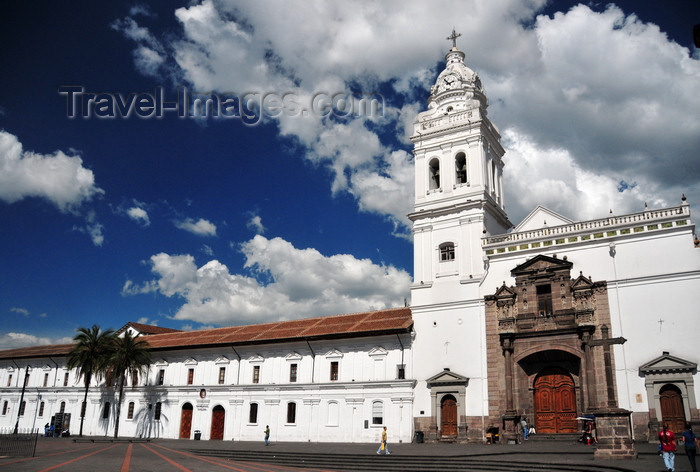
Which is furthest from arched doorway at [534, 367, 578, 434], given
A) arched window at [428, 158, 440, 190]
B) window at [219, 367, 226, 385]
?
window at [219, 367, 226, 385]

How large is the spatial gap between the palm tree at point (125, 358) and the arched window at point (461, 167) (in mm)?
31135

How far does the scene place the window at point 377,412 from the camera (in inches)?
1486

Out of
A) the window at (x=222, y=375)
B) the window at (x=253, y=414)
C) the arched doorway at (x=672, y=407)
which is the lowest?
the window at (x=253, y=414)

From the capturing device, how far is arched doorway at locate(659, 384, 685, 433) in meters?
27.8

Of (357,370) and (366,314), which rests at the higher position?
(366,314)

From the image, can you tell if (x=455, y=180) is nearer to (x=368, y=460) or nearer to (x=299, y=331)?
(x=299, y=331)

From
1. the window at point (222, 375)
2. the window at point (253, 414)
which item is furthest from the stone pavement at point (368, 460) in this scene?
the window at point (222, 375)

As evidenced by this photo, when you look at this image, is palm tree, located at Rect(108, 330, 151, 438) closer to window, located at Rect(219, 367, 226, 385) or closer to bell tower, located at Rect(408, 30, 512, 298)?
window, located at Rect(219, 367, 226, 385)

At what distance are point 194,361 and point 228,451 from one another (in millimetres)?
17671

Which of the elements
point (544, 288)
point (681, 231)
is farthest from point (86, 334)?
point (681, 231)

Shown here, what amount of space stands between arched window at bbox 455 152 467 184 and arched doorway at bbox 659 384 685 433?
18.6 metres

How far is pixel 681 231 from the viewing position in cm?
3036

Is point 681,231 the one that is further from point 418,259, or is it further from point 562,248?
point 418,259

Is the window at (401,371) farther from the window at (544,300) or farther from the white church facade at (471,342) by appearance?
the window at (544,300)
